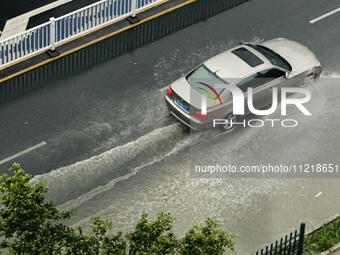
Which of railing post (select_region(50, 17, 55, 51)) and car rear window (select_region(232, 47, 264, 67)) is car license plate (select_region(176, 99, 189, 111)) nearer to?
car rear window (select_region(232, 47, 264, 67))

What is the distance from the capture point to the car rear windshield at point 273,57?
86.9 ft

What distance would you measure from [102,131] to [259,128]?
4102 millimetres

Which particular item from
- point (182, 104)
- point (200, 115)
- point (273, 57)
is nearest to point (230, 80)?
point (200, 115)

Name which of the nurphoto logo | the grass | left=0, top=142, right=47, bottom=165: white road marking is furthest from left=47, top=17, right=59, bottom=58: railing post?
the grass

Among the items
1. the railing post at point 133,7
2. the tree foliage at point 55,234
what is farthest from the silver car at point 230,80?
the tree foliage at point 55,234

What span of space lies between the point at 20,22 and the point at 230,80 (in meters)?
7.04

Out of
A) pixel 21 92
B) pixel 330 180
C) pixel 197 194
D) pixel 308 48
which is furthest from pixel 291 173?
pixel 21 92

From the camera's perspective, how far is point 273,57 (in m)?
26.7

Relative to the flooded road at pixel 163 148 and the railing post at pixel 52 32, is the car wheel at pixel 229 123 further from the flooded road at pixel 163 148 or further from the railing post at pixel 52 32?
the railing post at pixel 52 32

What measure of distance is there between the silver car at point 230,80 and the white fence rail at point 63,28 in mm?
3870

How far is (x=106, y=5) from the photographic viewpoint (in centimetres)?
2845

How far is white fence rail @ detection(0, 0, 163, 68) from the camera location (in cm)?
2720

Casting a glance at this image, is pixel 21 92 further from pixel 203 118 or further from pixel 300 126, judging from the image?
pixel 300 126

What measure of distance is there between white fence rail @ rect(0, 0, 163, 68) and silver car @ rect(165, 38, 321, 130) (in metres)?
3.87
